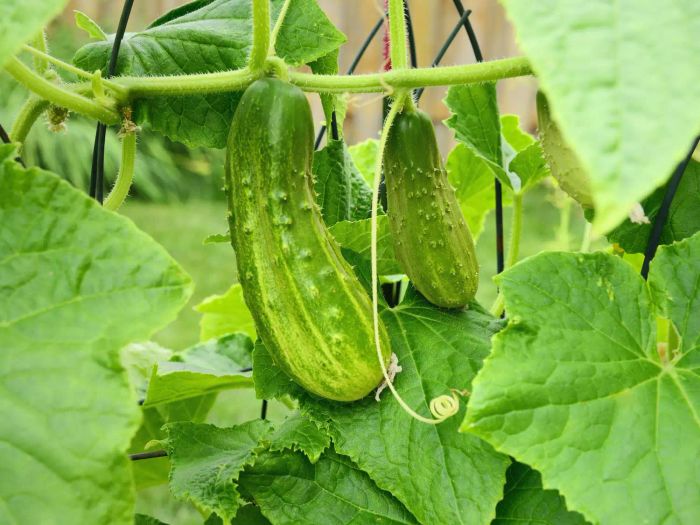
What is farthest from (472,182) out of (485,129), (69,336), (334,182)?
(69,336)

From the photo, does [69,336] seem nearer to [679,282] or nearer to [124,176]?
[124,176]

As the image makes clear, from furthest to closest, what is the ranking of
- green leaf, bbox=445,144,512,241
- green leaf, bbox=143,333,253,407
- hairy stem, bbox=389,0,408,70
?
1. green leaf, bbox=445,144,512,241
2. green leaf, bbox=143,333,253,407
3. hairy stem, bbox=389,0,408,70

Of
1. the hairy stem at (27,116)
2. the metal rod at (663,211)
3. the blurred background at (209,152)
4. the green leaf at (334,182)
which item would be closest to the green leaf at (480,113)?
the green leaf at (334,182)

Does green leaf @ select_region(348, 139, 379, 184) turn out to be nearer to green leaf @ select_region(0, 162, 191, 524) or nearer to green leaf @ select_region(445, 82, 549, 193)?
green leaf @ select_region(445, 82, 549, 193)

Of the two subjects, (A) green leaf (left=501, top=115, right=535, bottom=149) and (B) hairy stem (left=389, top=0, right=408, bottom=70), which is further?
(A) green leaf (left=501, top=115, right=535, bottom=149)

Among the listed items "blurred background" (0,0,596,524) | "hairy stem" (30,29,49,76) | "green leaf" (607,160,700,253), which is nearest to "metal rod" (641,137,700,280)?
"green leaf" (607,160,700,253)

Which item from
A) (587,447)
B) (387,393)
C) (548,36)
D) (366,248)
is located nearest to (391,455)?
(387,393)
